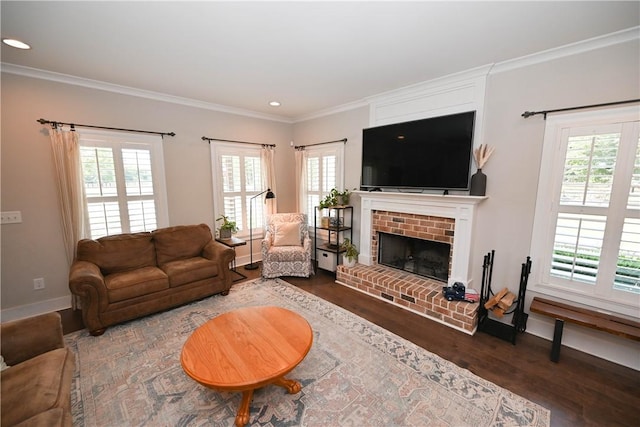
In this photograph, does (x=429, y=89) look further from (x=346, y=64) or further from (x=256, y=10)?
(x=256, y=10)

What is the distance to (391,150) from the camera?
11.4 feet

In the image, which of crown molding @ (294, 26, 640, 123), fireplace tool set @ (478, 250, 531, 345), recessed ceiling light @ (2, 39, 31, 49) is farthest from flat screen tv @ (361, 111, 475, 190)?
recessed ceiling light @ (2, 39, 31, 49)

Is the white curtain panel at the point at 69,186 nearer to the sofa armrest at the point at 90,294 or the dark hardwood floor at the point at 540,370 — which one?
the sofa armrest at the point at 90,294

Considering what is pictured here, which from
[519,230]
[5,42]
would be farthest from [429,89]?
[5,42]

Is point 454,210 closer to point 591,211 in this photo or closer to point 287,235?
point 591,211

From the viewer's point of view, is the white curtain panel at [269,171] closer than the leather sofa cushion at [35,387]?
No

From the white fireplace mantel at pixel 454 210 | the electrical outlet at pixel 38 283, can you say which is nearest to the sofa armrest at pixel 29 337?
the electrical outlet at pixel 38 283

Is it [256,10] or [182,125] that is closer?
[256,10]

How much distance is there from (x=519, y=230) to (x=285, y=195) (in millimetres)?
3724

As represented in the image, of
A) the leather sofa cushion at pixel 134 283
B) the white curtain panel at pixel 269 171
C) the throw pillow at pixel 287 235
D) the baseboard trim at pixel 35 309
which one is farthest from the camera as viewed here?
the white curtain panel at pixel 269 171

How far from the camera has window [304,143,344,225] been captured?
4.28m

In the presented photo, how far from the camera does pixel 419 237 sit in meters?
3.33

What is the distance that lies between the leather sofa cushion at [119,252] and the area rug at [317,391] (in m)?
0.73

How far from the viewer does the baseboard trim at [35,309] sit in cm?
279
